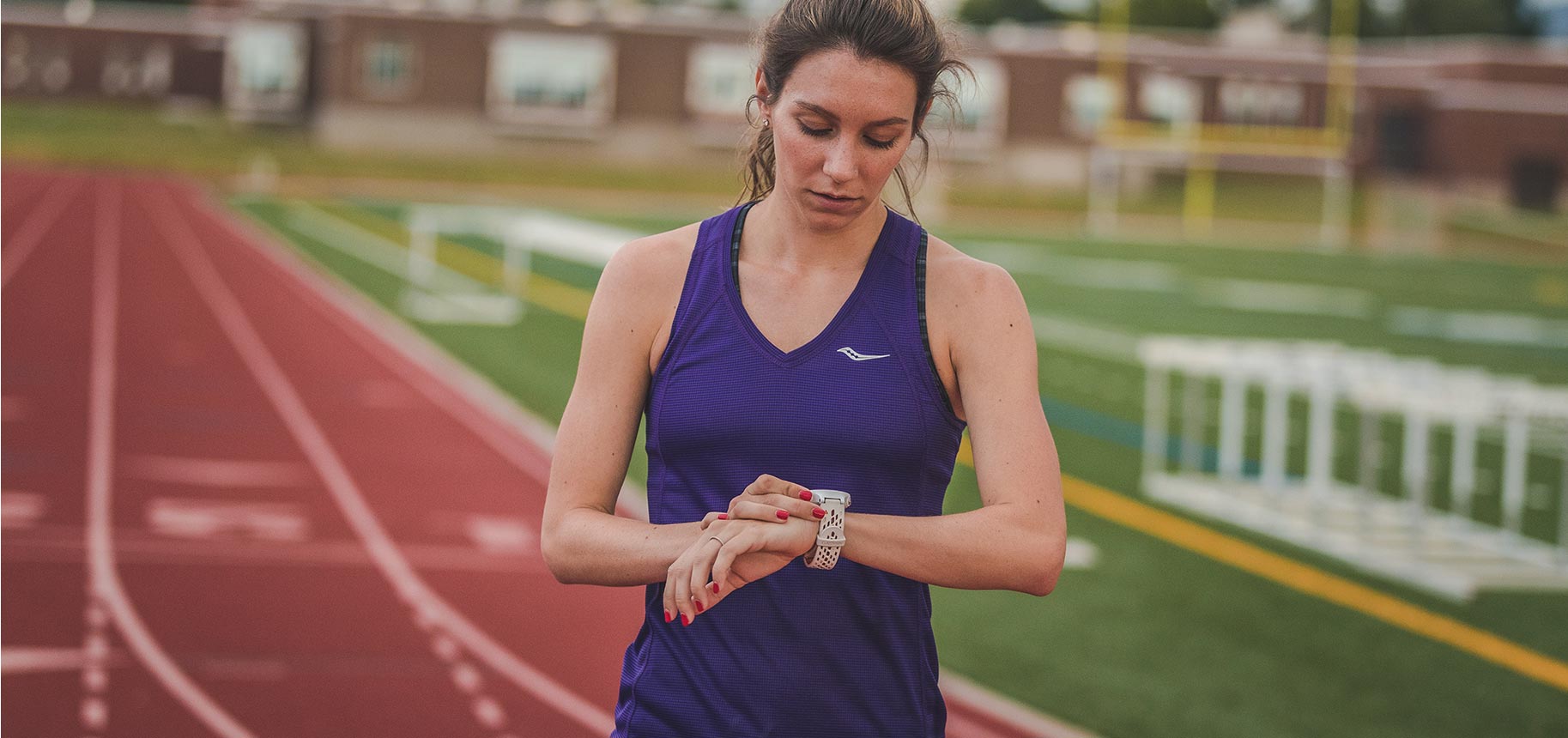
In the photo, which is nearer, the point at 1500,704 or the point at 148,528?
the point at 1500,704

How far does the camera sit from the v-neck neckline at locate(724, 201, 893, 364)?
78.3 inches

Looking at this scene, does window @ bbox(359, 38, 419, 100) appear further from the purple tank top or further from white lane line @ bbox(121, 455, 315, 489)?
the purple tank top

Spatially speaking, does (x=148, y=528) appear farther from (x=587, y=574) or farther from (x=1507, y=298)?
(x=1507, y=298)

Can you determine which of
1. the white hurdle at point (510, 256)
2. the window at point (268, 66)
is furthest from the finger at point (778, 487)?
the window at point (268, 66)

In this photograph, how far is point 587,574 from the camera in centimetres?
206

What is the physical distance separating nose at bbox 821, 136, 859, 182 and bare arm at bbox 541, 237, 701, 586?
0.73 feet

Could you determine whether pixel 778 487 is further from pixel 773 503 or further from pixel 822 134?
pixel 822 134

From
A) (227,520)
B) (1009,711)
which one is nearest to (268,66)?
(227,520)

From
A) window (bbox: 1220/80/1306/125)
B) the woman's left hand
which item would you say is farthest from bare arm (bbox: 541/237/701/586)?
window (bbox: 1220/80/1306/125)

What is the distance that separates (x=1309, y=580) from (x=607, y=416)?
612 centimetres

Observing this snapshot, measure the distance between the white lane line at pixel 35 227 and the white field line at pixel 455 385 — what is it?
9.46ft

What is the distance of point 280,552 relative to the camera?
7434mm

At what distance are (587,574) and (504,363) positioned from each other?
1147cm

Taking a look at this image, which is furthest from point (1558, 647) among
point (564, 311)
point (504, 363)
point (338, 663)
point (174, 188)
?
point (174, 188)
